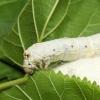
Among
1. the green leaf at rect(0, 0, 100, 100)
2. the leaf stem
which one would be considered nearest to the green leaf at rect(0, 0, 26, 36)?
the green leaf at rect(0, 0, 100, 100)

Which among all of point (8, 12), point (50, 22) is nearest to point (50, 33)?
point (50, 22)

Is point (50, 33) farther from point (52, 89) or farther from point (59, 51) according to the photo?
point (52, 89)

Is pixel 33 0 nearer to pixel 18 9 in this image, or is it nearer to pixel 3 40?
pixel 18 9

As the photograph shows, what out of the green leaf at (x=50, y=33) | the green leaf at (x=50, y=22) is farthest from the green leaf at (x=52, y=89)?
the green leaf at (x=50, y=22)

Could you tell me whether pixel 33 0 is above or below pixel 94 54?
above

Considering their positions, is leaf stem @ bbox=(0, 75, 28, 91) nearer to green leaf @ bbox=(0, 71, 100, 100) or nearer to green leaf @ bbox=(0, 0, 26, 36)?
green leaf @ bbox=(0, 71, 100, 100)

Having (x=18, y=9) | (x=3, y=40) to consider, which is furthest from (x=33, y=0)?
(x=3, y=40)
